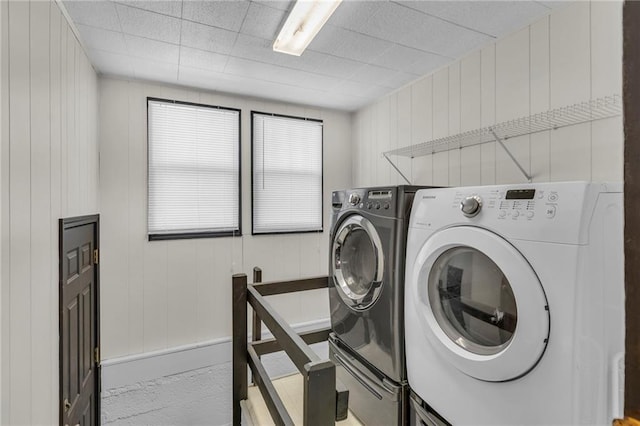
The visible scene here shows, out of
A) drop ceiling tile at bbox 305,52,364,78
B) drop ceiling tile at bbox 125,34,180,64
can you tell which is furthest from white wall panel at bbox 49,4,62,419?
drop ceiling tile at bbox 305,52,364,78

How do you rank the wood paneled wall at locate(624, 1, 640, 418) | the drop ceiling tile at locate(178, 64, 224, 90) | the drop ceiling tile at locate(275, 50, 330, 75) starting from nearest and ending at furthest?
the wood paneled wall at locate(624, 1, 640, 418)
the drop ceiling tile at locate(275, 50, 330, 75)
the drop ceiling tile at locate(178, 64, 224, 90)

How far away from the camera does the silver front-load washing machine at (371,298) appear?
62.4 inches

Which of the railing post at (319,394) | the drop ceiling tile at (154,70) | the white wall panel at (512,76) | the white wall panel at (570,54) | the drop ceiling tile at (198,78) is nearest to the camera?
the railing post at (319,394)

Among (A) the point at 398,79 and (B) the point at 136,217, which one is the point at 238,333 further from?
(A) the point at 398,79

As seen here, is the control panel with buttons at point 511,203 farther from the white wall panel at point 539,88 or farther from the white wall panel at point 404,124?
the white wall panel at point 404,124

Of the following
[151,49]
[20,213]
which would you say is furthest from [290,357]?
[151,49]

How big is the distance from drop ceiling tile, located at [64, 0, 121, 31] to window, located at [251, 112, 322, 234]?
1.37m

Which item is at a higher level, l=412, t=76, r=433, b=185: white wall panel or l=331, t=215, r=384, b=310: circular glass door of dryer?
Result: l=412, t=76, r=433, b=185: white wall panel

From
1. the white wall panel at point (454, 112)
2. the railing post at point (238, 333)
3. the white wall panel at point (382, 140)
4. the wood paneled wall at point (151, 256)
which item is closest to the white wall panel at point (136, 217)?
the wood paneled wall at point (151, 256)

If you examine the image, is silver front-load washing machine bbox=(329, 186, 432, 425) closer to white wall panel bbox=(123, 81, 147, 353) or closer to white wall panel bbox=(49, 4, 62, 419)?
white wall panel bbox=(49, 4, 62, 419)

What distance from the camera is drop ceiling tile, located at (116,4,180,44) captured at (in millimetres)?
1715

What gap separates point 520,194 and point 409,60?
4.94ft

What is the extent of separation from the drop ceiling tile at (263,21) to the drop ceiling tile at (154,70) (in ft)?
2.65

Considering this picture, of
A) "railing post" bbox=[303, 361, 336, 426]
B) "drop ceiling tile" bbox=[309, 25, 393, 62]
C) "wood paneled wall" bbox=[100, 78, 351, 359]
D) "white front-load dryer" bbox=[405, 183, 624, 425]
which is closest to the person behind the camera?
→ "railing post" bbox=[303, 361, 336, 426]
